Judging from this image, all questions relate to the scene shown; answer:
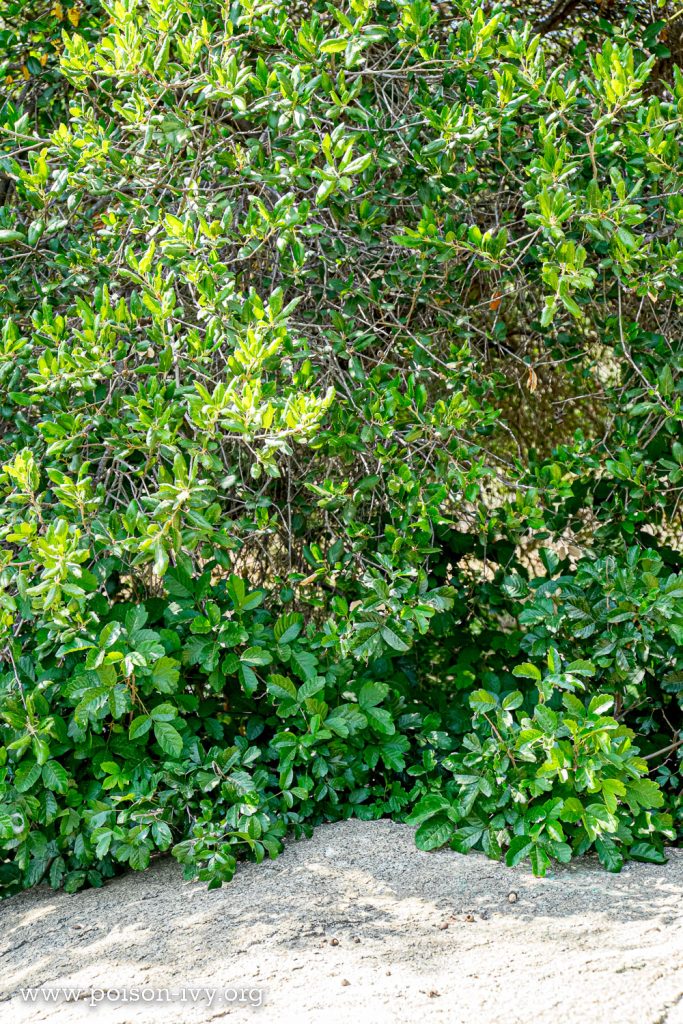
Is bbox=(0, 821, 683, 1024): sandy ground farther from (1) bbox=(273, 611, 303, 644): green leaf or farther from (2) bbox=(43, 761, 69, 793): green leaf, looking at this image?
(1) bbox=(273, 611, 303, 644): green leaf

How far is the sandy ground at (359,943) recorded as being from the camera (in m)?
2.09

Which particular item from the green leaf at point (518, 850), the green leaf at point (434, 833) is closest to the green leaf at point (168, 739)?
the green leaf at point (434, 833)

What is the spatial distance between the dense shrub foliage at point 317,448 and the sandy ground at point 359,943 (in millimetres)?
114

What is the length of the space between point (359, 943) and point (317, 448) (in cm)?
149

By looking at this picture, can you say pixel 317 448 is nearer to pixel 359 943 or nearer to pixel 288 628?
pixel 288 628

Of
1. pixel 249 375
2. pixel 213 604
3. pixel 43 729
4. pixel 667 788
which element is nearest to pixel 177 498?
pixel 249 375

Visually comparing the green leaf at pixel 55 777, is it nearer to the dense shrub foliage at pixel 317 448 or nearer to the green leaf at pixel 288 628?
the dense shrub foliage at pixel 317 448

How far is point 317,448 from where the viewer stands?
3.03 meters

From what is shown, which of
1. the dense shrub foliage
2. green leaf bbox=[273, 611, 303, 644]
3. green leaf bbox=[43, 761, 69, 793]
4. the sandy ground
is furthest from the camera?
green leaf bbox=[273, 611, 303, 644]

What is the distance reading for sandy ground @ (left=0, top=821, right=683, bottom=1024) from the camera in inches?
82.4

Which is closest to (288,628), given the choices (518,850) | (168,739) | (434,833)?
(168,739)

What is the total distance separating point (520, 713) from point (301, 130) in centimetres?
199

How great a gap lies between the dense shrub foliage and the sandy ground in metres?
0.11

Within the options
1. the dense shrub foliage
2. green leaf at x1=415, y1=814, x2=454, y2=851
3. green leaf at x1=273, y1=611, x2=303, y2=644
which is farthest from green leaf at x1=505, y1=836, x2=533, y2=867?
green leaf at x1=273, y1=611, x2=303, y2=644
